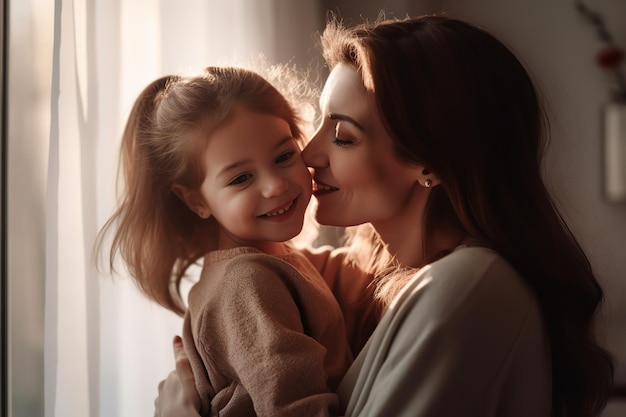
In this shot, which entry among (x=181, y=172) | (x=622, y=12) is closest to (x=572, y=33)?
(x=622, y=12)

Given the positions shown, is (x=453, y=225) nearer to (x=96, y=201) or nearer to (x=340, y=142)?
(x=340, y=142)

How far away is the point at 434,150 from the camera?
1320 millimetres

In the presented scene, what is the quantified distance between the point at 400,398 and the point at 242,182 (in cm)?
53

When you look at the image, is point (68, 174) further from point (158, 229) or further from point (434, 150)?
point (434, 150)

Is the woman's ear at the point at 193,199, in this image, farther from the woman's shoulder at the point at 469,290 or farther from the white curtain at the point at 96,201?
the woman's shoulder at the point at 469,290

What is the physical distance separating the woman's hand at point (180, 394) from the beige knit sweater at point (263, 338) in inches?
0.9

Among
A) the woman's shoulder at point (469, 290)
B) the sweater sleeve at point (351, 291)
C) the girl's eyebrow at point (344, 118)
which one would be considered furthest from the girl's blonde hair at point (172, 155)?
the woman's shoulder at point (469, 290)

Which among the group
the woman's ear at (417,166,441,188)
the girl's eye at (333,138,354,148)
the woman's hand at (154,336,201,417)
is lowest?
the woman's hand at (154,336,201,417)

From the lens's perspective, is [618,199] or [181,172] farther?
[618,199]

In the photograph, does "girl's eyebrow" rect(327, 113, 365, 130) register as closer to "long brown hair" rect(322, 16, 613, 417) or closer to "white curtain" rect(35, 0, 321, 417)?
"long brown hair" rect(322, 16, 613, 417)

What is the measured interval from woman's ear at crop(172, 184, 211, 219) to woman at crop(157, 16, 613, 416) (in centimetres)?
24

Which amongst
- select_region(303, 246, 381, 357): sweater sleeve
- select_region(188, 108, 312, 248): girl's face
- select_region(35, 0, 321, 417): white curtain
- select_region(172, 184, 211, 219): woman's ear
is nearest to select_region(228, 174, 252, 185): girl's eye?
select_region(188, 108, 312, 248): girl's face

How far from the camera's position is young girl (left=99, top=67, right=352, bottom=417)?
4.03ft

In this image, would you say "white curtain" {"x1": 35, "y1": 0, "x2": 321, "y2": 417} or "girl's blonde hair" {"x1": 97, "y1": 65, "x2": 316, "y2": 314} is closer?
"girl's blonde hair" {"x1": 97, "y1": 65, "x2": 316, "y2": 314}
